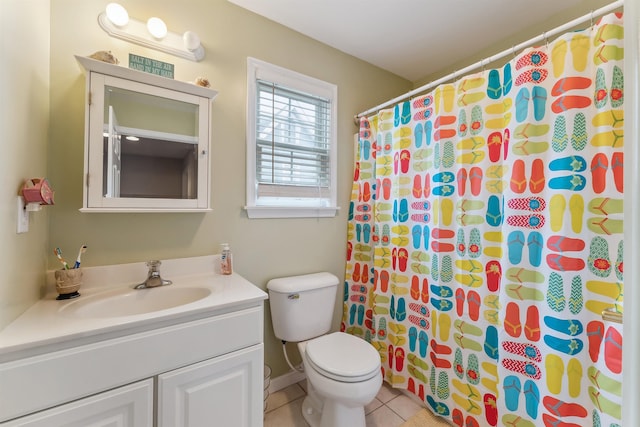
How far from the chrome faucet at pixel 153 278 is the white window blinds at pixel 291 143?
2.21 ft

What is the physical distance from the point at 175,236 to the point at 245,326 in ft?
2.14

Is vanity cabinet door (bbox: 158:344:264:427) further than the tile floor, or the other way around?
the tile floor

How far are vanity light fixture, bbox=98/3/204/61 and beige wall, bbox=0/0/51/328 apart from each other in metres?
0.22

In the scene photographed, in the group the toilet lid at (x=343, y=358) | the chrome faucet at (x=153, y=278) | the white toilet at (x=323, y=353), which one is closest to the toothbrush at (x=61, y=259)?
the chrome faucet at (x=153, y=278)

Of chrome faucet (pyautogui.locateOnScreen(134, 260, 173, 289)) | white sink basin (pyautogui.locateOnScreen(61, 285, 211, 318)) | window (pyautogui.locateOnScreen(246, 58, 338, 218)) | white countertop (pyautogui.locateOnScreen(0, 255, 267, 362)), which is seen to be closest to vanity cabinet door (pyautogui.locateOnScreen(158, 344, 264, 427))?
white countertop (pyautogui.locateOnScreen(0, 255, 267, 362))

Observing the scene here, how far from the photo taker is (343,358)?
134 cm

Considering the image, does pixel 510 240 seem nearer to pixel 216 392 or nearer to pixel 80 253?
pixel 216 392

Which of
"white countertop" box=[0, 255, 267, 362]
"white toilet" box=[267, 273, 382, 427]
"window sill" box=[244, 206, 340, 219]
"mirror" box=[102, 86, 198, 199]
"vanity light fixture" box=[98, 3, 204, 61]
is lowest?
"white toilet" box=[267, 273, 382, 427]

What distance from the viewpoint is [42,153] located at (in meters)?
1.05

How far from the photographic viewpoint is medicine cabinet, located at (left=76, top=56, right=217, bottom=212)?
1.08 metres

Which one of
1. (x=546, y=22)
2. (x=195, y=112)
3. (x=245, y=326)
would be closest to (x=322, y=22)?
(x=195, y=112)

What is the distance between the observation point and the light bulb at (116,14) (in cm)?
115

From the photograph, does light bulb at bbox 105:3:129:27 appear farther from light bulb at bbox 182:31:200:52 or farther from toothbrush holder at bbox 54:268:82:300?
toothbrush holder at bbox 54:268:82:300

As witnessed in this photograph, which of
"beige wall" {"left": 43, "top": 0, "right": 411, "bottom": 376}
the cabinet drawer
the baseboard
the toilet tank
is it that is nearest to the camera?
the cabinet drawer
